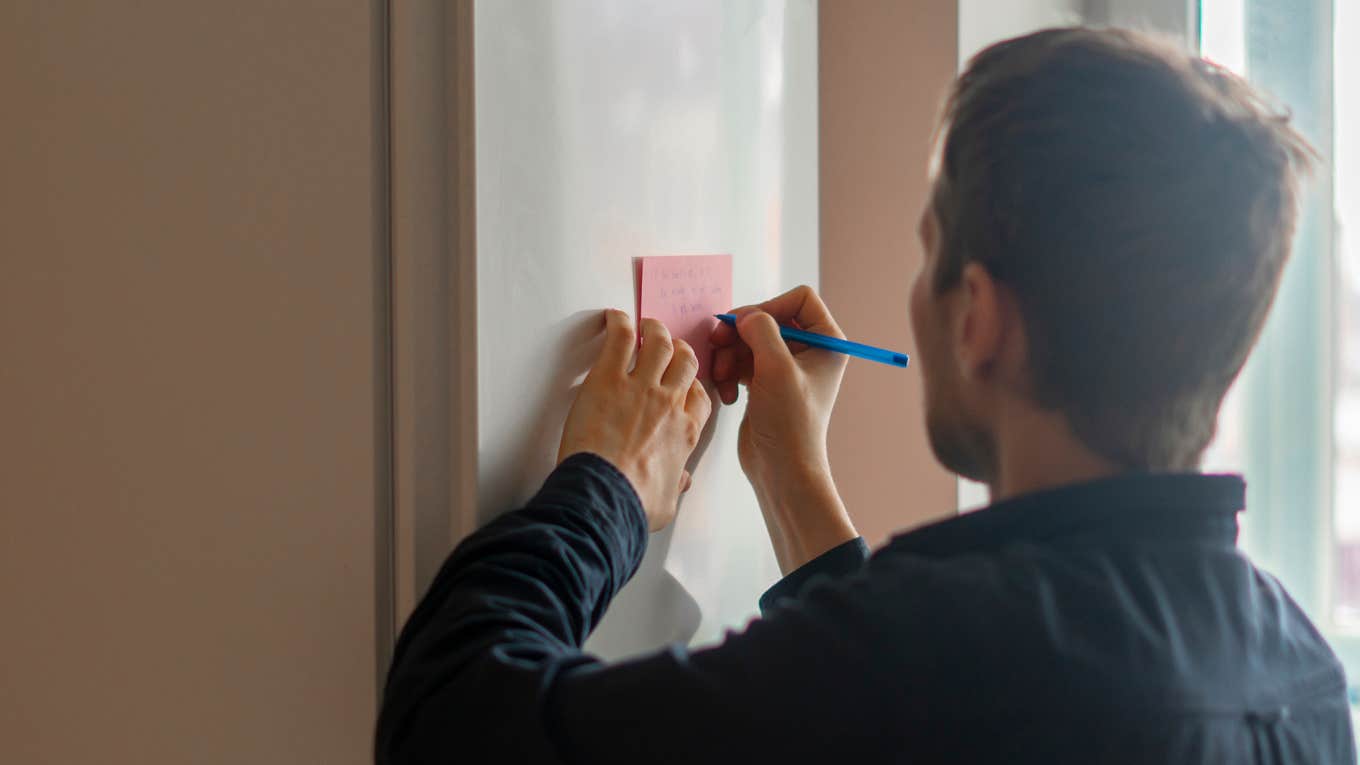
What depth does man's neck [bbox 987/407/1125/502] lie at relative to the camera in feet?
2.12

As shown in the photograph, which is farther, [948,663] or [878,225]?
[878,225]

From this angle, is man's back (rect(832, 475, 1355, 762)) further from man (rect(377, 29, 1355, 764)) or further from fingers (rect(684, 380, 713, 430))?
fingers (rect(684, 380, 713, 430))

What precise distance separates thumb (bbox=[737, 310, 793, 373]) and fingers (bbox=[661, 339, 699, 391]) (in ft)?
0.24

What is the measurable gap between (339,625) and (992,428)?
0.39m

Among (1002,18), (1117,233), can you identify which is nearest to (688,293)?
(1117,233)

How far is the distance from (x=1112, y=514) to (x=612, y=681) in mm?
258

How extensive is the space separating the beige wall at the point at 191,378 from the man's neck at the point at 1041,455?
0.35m

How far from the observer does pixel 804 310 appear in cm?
94

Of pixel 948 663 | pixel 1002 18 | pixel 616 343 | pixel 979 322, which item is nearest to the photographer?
pixel 948 663

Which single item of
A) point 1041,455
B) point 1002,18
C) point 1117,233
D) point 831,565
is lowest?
point 831,565

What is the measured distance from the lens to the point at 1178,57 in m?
0.64

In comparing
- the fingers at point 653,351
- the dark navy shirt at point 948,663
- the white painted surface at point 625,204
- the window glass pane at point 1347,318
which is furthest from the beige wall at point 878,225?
the dark navy shirt at point 948,663

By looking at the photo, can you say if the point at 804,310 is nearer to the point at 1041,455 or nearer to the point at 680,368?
the point at 680,368

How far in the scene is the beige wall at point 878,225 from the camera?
1254mm
